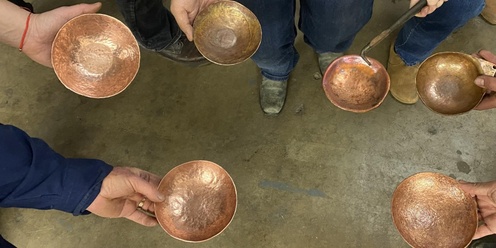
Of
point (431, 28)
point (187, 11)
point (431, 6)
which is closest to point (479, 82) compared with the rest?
point (431, 28)

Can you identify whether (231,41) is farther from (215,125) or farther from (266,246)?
(266,246)

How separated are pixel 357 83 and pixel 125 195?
3.11 feet

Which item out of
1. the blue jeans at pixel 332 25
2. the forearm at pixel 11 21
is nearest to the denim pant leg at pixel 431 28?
the blue jeans at pixel 332 25

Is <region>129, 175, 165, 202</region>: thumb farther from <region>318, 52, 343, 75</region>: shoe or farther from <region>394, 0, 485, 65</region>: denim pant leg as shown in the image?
<region>394, 0, 485, 65</region>: denim pant leg

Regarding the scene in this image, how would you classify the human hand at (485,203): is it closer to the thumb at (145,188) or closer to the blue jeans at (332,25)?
the blue jeans at (332,25)

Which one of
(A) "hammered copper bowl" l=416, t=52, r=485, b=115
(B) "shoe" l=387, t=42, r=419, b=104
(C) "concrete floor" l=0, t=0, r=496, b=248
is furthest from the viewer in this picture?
(B) "shoe" l=387, t=42, r=419, b=104

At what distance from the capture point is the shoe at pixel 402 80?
188 cm

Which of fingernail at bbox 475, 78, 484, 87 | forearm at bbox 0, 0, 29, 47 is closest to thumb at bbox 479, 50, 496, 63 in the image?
fingernail at bbox 475, 78, 484, 87

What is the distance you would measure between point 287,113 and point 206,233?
2.40 feet

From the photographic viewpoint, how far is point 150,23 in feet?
5.69

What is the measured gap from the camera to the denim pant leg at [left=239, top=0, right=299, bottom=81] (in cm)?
142

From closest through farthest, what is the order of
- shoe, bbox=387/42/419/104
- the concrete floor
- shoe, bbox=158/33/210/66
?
the concrete floor
shoe, bbox=387/42/419/104
shoe, bbox=158/33/210/66

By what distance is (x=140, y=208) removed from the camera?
149cm

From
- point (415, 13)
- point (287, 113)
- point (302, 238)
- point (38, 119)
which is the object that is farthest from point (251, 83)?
point (38, 119)
